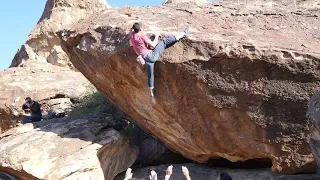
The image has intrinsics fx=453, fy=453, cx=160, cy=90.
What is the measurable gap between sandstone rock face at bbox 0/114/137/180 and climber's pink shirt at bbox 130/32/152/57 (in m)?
1.85

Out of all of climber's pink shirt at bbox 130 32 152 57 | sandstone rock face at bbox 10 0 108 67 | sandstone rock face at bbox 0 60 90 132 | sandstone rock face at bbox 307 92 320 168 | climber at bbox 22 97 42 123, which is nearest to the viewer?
sandstone rock face at bbox 307 92 320 168

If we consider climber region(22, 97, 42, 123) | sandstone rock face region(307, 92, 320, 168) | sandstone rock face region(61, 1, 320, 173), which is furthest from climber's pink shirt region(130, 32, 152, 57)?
climber region(22, 97, 42, 123)

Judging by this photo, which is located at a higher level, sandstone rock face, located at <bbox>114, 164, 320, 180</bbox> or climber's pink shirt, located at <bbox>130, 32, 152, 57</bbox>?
climber's pink shirt, located at <bbox>130, 32, 152, 57</bbox>

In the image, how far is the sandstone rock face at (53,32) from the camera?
53.2ft

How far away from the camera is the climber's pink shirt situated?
20.0ft

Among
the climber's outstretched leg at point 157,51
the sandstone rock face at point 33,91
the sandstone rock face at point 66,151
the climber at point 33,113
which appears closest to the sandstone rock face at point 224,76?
the climber's outstretched leg at point 157,51

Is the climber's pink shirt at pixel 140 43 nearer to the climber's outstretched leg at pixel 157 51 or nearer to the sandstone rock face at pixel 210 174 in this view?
the climber's outstretched leg at pixel 157 51

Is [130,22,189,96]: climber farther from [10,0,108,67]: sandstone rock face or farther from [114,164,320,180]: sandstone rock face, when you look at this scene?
[10,0,108,67]: sandstone rock face

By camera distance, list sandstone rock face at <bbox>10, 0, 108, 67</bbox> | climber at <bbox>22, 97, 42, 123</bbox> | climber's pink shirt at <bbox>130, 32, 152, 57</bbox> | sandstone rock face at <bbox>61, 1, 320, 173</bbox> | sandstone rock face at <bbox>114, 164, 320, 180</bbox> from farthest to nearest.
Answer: sandstone rock face at <bbox>10, 0, 108, 67</bbox> < climber at <bbox>22, 97, 42, 123</bbox> < sandstone rock face at <bbox>114, 164, 320, 180</bbox> < climber's pink shirt at <bbox>130, 32, 152, 57</bbox> < sandstone rock face at <bbox>61, 1, 320, 173</bbox>

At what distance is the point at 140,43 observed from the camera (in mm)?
6098

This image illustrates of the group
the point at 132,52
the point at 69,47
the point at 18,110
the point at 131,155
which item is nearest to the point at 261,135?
the point at 132,52

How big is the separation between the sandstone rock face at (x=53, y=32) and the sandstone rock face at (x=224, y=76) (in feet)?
30.5

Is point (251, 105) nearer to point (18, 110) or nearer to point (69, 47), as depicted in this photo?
point (69, 47)

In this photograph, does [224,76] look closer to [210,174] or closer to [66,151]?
[210,174]
